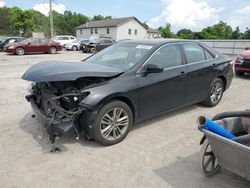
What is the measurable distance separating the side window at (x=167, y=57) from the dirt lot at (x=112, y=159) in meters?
1.12

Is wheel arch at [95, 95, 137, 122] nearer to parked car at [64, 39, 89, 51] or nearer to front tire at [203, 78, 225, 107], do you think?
front tire at [203, 78, 225, 107]

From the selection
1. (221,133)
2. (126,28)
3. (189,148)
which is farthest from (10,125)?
(126,28)

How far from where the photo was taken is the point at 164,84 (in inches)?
168

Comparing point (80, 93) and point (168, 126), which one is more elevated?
point (80, 93)

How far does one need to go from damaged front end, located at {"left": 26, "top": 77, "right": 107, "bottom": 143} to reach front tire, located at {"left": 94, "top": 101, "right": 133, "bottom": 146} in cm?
23

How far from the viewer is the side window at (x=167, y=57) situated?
4250 mm

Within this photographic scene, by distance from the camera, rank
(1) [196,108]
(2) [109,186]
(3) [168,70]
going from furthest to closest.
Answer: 1. (1) [196,108]
2. (3) [168,70]
3. (2) [109,186]

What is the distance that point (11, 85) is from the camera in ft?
25.2

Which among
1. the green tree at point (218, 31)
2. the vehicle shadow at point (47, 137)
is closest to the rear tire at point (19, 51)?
the vehicle shadow at point (47, 137)

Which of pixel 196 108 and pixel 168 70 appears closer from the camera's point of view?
pixel 168 70

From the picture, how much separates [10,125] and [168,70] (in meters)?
3.10

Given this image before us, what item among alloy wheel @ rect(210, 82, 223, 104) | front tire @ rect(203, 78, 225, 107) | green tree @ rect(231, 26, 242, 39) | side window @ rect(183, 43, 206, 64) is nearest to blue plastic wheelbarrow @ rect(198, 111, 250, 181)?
side window @ rect(183, 43, 206, 64)

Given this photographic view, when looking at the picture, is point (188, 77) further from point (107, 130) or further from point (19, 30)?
point (19, 30)

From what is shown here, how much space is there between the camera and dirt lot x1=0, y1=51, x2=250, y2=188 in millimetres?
2898
